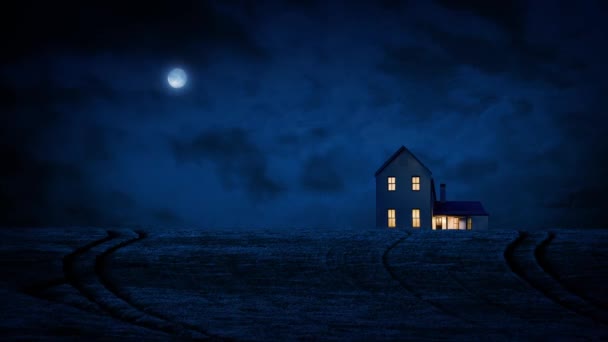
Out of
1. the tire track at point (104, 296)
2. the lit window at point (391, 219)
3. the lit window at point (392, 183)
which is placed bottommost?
the tire track at point (104, 296)

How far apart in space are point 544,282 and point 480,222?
1568 inches

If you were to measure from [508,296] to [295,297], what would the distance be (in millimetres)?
6260

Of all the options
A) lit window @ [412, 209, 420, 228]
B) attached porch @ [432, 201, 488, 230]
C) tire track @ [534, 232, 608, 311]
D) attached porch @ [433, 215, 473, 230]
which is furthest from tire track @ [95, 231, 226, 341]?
attached porch @ [432, 201, 488, 230]

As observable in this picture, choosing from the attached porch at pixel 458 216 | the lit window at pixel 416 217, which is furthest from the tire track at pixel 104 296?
the attached porch at pixel 458 216

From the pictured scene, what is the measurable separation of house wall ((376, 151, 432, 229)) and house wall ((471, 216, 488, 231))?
39.1ft

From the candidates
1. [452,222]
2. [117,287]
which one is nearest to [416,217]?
[452,222]

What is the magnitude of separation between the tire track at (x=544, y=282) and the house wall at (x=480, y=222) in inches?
1198

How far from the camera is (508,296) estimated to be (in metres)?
17.2

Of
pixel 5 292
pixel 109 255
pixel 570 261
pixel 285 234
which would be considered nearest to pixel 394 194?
pixel 285 234

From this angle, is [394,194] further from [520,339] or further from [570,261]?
[520,339]

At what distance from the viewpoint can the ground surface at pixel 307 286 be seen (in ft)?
42.2

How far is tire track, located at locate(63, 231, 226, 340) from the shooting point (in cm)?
1280

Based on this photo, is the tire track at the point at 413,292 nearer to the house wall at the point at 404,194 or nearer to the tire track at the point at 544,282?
the tire track at the point at 544,282

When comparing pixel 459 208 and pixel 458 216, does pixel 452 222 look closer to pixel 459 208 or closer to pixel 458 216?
pixel 458 216
